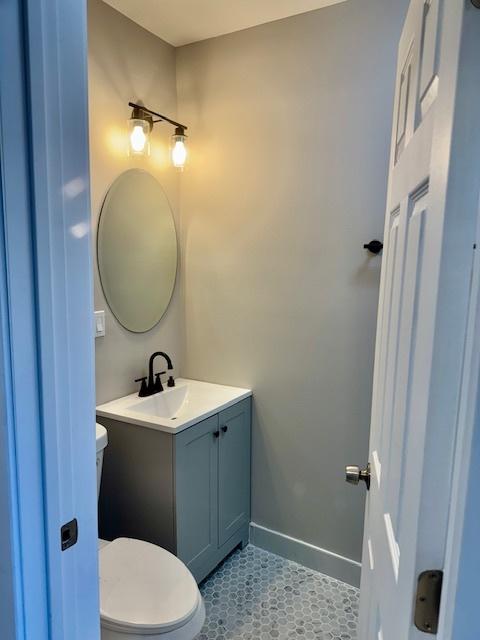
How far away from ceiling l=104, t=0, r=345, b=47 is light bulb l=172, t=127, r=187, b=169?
450 millimetres

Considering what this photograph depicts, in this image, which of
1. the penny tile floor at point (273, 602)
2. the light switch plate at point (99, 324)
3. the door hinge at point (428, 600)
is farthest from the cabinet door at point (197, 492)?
the door hinge at point (428, 600)

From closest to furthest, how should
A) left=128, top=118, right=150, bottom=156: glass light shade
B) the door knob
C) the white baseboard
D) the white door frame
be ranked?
the white door frame < the door knob < left=128, top=118, right=150, bottom=156: glass light shade < the white baseboard

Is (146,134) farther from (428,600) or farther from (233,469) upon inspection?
(428,600)

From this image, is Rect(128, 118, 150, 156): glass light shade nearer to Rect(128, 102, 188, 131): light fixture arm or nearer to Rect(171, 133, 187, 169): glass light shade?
Rect(128, 102, 188, 131): light fixture arm

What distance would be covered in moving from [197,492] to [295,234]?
1247 millimetres

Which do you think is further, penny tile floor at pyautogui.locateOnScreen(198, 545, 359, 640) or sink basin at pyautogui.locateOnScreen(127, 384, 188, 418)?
sink basin at pyautogui.locateOnScreen(127, 384, 188, 418)

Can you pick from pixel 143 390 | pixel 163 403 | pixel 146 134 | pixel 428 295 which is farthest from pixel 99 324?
pixel 428 295

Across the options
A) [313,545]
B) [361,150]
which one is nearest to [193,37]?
[361,150]

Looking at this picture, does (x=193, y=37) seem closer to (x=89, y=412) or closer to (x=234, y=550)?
(x=89, y=412)

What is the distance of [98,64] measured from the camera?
1771 millimetres

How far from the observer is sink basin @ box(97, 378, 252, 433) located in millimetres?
1729

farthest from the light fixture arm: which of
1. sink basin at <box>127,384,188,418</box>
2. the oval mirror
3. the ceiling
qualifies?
sink basin at <box>127,384,188,418</box>

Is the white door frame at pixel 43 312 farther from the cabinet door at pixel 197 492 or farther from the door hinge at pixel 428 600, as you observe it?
the cabinet door at pixel 197 492

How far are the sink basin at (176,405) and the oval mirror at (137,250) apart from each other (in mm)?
354
